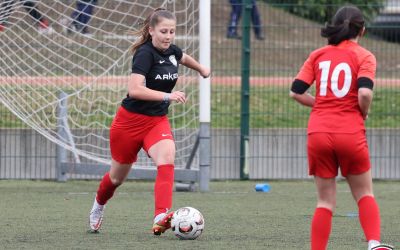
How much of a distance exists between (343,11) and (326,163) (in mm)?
940

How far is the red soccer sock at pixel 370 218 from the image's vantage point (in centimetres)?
658

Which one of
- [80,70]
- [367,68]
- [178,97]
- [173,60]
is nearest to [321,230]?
[367,68]

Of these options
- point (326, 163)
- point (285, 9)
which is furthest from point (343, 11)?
point (285, 9)

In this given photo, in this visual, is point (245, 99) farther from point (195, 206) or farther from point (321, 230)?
point (321, 230)

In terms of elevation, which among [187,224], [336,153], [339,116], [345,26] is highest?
[345,26]

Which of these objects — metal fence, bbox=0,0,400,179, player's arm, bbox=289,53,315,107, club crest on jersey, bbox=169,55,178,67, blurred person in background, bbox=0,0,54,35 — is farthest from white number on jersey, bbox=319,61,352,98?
metal fence, bbox=0,0,400,179

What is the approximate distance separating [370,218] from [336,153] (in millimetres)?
468

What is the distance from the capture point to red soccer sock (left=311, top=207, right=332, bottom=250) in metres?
6.45

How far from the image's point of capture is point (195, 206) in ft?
34.9

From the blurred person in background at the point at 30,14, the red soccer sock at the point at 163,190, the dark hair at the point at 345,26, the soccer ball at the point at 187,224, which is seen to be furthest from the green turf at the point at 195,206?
the blurred person in background at the point at 30,14

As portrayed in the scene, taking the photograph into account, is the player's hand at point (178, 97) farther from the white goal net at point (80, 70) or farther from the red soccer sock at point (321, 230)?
the white goal net at point (80, 70)

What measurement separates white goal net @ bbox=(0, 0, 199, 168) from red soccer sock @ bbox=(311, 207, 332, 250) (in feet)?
20.1

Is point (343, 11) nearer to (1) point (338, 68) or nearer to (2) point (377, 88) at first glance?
(1) point (338, 68)

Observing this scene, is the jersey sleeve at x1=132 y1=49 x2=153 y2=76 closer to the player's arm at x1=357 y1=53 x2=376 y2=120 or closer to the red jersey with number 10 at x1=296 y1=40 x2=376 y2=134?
the red jersey with number 10 at x1=296 y1=40 x2=376 y2=134
